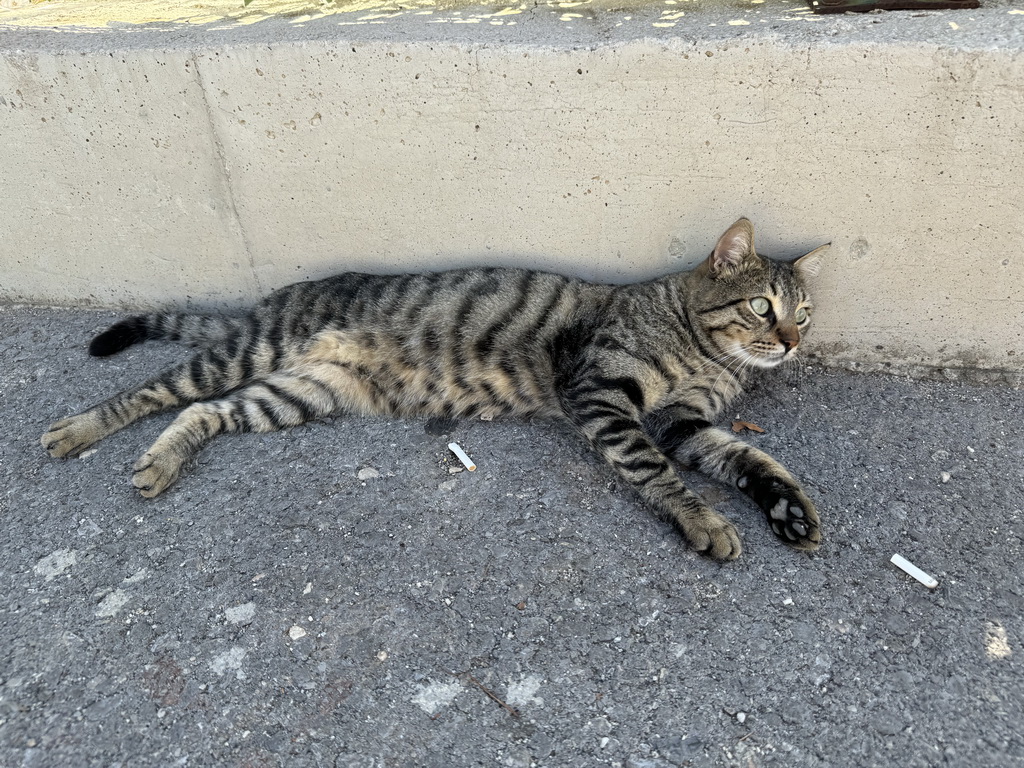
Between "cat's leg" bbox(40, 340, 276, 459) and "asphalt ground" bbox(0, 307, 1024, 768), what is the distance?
9 cm

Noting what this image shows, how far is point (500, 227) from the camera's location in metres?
3.26

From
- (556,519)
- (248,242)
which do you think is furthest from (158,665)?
(248,242)

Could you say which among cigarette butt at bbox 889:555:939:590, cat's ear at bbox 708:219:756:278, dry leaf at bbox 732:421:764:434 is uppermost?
cat's ear at bbox 708:219:756:278

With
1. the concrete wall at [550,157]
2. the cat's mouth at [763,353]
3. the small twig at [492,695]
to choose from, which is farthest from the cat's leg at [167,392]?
the cat's mouth at [763,353]

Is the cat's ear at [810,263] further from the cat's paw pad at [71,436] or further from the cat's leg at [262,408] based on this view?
the cat's paw pad at [71,436]

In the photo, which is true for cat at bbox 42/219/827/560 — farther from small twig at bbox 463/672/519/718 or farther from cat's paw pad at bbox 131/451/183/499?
small twig at bbox 463/672/519/718

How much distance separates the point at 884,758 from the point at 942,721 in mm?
228

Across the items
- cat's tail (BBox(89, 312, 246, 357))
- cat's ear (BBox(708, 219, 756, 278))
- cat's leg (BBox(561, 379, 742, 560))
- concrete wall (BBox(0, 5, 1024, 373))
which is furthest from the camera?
cat's tail (BBox(89, 312, 246, 357))

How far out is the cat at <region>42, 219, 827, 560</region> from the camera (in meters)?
2.94

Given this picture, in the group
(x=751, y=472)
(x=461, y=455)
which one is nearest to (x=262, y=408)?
(x=461, y=455)

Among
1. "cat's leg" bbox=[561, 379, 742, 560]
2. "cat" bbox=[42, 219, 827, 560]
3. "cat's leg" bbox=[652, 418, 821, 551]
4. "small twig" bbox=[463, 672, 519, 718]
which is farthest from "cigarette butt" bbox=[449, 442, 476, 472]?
"small twig" bbox=[463, 672, 519, 718]

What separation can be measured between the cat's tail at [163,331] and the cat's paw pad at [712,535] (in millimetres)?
2368

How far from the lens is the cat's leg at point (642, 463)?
250cm

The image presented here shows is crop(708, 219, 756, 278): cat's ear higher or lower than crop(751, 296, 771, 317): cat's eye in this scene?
higher
